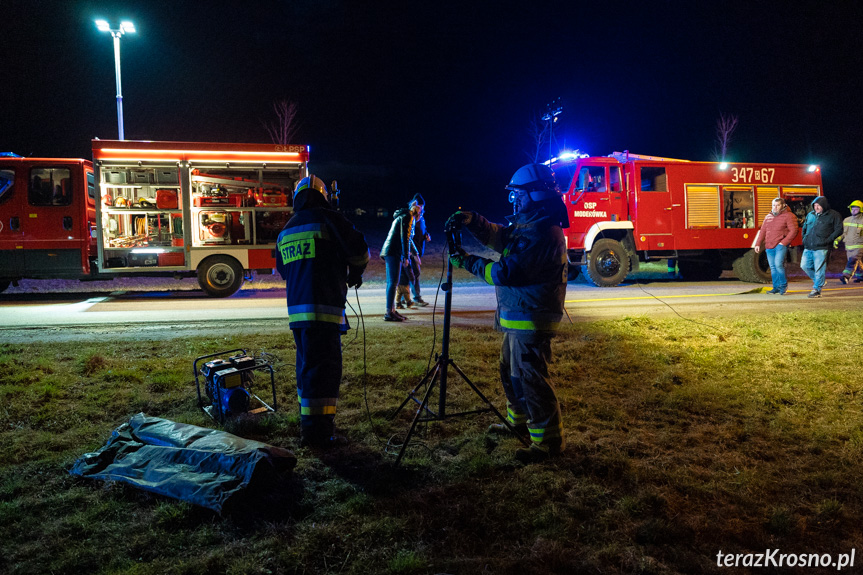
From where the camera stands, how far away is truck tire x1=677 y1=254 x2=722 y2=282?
14.3 m

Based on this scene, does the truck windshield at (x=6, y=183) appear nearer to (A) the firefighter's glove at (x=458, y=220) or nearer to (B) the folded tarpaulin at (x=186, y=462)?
(B) the folded tarpaulin at (x=186, y=462)

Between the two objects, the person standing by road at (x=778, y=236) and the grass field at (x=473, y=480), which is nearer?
the grass field at (x=473, y=480)

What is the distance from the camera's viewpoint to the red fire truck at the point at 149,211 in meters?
10.5

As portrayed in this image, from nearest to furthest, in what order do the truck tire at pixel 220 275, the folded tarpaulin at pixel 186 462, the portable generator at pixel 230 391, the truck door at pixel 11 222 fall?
the folded tarpaulin at pixel 186 462 → the portable generator at pixel 230 391 → the truck door at pixel 11 222 → the truck tire at pixel 220 275

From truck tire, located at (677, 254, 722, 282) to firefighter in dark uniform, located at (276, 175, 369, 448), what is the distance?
520 inches

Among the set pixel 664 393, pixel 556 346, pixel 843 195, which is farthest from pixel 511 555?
pixel 843 195

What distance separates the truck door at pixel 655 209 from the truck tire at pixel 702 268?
1884 millimetres

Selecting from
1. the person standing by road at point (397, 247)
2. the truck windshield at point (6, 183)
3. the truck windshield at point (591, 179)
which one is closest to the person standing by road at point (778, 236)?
the truck windshield at point (591, 179)

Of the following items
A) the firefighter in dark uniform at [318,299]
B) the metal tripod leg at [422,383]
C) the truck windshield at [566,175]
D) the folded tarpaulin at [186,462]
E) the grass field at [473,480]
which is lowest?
the grass field at [473,480]

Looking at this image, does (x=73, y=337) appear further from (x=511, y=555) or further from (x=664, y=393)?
(x=664, y=393)

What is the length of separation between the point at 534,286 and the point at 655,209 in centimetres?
1088

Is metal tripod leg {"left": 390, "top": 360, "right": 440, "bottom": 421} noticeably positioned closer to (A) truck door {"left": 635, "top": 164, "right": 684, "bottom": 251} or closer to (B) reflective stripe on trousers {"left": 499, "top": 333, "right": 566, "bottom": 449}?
(B) reflective stripe on trousers {"left": 499, "top": 333, "right": 566, "bottom": 449}

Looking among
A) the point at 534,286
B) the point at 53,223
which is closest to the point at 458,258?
the point at 534,286

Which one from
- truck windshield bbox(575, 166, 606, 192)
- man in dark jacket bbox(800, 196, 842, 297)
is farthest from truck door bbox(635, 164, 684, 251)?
man in dark jacket bbox(800, 196, 842, 297)
